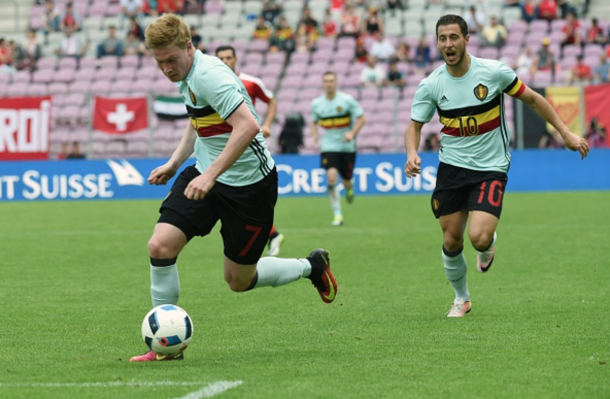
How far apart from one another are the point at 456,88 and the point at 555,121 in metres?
0.77

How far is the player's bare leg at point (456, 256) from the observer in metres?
8.38

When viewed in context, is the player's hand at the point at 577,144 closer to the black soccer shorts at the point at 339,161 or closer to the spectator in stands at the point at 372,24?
the black soccer shorts at the point at 339,161

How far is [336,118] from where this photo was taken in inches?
727

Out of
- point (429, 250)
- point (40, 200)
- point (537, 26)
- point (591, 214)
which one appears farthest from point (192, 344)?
point (537, 26)

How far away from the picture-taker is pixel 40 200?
24406 millimetres

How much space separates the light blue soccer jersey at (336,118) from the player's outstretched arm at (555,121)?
33.1 ft

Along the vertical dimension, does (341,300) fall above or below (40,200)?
above

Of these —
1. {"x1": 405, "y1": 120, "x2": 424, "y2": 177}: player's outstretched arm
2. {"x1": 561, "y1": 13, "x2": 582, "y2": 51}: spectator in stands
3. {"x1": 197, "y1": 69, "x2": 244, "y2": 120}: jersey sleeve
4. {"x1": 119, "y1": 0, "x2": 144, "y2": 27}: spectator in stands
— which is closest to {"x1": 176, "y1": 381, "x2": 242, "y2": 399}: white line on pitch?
{"x1": 197, "y1": 69, "x2": 244, "y2": 120}: jersey sleeve

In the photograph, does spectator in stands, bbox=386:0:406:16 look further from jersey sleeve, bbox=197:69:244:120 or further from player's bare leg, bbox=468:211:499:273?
jersey sleeve, bbox=197:69:244:120

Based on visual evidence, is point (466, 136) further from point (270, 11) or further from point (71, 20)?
point (71, 20)

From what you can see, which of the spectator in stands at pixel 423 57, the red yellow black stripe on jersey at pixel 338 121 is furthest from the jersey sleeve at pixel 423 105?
the spectator in stands at pixel 423 57

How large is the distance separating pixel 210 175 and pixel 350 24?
23.6m

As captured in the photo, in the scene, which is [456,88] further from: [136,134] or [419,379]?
[136,134]

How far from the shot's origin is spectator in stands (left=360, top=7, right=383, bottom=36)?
28875mm
